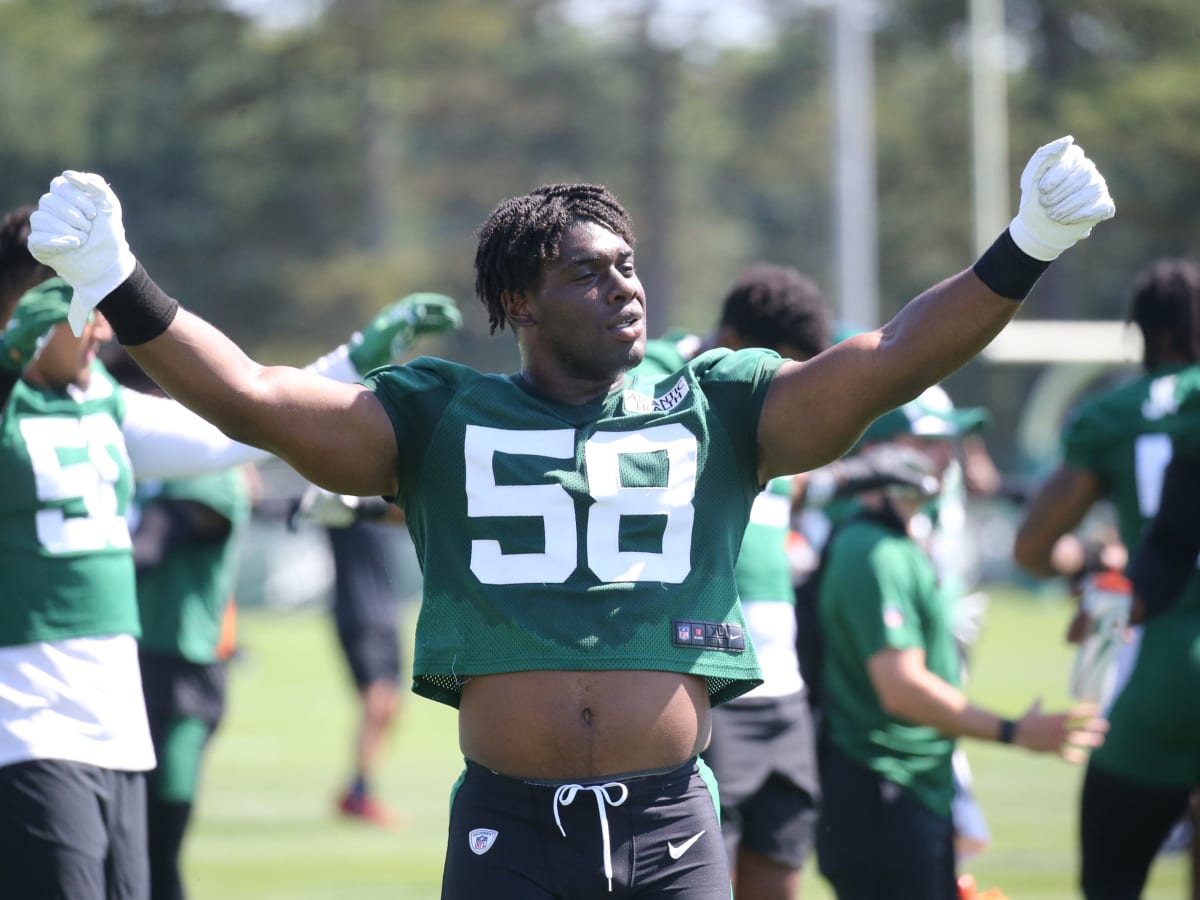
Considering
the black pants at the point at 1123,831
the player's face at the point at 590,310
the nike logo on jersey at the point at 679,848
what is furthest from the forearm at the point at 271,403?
the black pants at the point at 1123,831

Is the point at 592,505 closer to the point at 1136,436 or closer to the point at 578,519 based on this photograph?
the point at 578,519

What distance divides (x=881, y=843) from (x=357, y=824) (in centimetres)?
534

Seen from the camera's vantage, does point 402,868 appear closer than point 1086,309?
Yes

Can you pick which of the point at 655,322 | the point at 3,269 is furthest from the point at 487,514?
the point at 655,322

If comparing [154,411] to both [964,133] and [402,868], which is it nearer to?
[402,868]

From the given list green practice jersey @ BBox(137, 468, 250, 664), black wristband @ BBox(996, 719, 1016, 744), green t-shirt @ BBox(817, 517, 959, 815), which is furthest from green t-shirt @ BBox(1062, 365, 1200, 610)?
green practice jersey @ BBox(137, 468, 250, 664)

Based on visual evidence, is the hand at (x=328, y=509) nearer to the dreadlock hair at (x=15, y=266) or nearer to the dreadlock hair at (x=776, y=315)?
the dreadlock hair at (x=15, y=266)

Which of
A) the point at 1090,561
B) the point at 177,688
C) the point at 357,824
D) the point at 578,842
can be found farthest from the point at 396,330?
the point at 357,824

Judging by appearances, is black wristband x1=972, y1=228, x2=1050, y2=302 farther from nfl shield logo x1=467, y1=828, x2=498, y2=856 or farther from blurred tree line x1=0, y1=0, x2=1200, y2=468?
blurred tree line x1=0, y1=0, x2=1200, y2=468

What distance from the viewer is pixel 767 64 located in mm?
42750

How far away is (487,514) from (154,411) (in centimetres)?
169

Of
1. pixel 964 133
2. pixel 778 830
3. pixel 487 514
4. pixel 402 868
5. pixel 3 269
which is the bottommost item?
pixel 402 868


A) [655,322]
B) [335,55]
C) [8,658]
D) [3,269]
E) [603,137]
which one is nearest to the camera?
[8,658]

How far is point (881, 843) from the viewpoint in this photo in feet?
16.9
